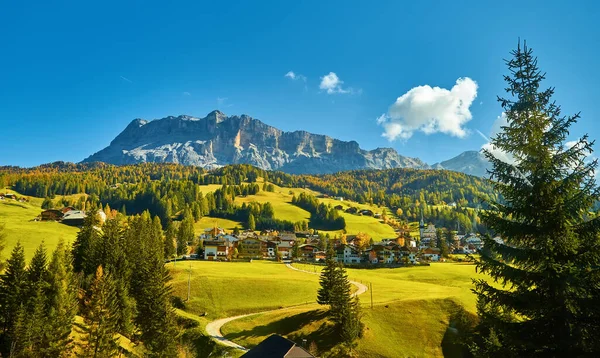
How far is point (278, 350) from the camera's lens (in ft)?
100.0

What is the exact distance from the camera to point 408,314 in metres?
62.1

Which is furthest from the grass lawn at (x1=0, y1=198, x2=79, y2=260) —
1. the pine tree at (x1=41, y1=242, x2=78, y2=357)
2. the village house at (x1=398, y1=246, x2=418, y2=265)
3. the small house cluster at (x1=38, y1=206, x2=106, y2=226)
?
the village house at (x1=398, y1=246, x2=418, y2=265)

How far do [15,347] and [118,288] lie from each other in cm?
1642

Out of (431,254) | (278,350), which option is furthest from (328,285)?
(431,254)

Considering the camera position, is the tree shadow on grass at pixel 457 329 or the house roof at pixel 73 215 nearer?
the tree shadow on grass at pixel 457 329

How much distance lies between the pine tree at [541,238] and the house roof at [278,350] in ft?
59.2

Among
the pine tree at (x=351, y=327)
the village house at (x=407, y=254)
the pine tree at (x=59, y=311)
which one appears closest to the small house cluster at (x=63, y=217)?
the pine tree at (x=59, y=311)

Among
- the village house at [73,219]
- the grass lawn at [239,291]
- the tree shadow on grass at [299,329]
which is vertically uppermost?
the village house at [73,219]

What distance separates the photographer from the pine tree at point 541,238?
521 inches

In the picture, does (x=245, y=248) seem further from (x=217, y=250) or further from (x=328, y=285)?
(x=328, y=285)

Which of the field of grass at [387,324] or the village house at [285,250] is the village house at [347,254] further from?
the field of grass at [387,324]

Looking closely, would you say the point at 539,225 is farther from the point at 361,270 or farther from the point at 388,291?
the point at 361,270

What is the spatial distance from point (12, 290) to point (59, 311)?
23.2 ft

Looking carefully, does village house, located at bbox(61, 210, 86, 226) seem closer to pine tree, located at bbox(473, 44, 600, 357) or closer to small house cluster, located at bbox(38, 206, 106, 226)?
small house cluster, located at bbox(38, 206, 106, 226)
